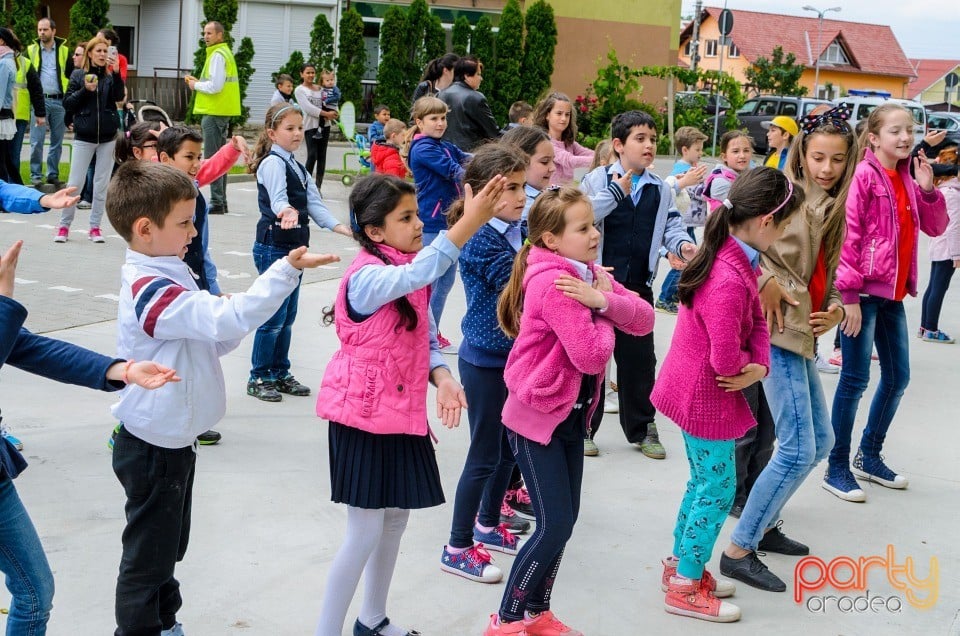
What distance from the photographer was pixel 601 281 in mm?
3826

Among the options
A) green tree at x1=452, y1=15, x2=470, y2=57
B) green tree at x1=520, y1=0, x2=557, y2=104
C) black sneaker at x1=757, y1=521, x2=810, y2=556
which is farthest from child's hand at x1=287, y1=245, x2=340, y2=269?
Result: green tree at x1=520, y1=0, x2=557, y2=104

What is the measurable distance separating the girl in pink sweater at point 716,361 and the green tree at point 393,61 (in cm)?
2464

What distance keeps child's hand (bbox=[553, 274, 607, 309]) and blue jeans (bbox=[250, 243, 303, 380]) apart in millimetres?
3077

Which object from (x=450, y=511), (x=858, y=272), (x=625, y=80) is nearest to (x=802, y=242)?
(x=858, y=272)

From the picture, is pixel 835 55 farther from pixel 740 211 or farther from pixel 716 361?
pixel 716 361

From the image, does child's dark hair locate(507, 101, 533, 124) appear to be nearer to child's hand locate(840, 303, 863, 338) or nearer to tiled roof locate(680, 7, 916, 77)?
child's hand locate(840, 303, 863, 338)

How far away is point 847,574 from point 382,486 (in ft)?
7.26

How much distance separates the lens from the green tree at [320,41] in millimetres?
27000

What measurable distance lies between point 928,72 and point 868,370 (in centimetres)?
9488

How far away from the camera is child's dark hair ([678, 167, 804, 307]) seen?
396 cm

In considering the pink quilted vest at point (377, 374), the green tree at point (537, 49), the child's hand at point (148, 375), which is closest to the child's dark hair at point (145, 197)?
the child's hand at point (148, 375)

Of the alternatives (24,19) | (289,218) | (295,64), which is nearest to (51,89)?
(24,19)

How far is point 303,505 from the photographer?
4910 millimetres

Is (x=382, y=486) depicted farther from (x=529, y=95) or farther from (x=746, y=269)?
(x=529, y=95)
